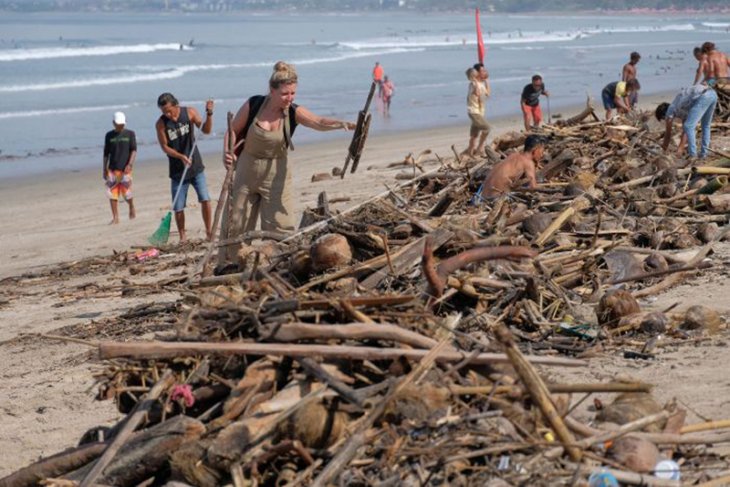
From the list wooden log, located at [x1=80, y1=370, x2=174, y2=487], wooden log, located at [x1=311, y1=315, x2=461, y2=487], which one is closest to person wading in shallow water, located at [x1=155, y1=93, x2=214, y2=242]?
wooden log, located at [x1=80, y1=370, x2=174, y2=487]

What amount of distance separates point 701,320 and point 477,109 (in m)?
11.2

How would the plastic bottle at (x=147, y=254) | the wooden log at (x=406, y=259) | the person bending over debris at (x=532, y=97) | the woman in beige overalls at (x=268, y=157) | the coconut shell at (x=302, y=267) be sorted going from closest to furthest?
1. the wooden log at (x=406, y=259)
2. the coconut shell at (x=302, y=267)
3. the woman in beige overalls at (x=268, y=157)
4. the plastic bottle at (x=147, y=254)
5. the person bending over debris at (x=532, y=97)

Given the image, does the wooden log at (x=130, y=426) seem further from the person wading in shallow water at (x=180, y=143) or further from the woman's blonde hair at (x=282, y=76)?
the person wading in shallow water at (x=180, y=143)

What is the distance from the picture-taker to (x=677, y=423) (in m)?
4.99

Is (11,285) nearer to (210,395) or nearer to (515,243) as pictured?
(515,243)

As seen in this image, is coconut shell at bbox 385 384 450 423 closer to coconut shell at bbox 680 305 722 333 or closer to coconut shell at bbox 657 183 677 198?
coconut shell at bbox 680 305 722 333

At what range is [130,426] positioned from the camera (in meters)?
4.96

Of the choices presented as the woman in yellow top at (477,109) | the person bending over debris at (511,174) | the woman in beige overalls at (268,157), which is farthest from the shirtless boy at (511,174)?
the woman in yellow top at (477,109)

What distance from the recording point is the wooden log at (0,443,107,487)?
5.07 m

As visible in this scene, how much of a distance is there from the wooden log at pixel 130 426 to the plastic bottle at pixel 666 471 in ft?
6.95

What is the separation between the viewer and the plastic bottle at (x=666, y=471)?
4.57m

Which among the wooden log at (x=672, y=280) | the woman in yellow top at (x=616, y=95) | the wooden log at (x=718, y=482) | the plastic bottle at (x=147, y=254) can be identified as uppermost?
the wooden log at (x=718, y=482)

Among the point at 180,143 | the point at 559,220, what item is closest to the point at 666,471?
the point at 559,220

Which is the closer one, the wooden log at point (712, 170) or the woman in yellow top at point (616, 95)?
the wooden log at point (712, 170)
